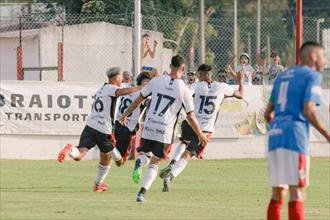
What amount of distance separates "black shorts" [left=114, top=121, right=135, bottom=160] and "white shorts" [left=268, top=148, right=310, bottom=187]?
11.7 meters

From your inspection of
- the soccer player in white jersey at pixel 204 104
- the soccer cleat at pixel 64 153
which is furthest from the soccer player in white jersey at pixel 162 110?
the soccer player in white jersey at pixel 204 104

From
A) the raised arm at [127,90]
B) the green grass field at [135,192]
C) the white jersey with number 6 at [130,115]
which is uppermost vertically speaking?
the raised arm at [127,90]

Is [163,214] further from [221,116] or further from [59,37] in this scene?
[59,37]

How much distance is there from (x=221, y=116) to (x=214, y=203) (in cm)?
1294

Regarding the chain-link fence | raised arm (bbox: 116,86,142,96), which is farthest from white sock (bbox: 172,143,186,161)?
the chain-link fence

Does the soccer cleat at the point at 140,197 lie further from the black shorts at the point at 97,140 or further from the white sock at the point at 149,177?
the black shorts at the point at 97,140

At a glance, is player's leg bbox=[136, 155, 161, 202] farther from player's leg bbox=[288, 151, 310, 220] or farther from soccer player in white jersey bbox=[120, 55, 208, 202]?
player's leg bbox=[288, 151, 310, 220]

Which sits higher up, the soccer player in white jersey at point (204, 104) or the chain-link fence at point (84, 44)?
the chain-link fence at point (84, 44)

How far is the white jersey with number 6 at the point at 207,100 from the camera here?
23156 millimetres

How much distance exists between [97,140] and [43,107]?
29.1 feet

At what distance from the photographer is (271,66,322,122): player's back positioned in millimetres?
12656

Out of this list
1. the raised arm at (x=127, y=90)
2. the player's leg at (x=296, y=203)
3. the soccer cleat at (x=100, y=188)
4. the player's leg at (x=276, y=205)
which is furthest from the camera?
the soccer cleat at (x=100, y=188)

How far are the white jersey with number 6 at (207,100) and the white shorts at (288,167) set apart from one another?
10.1m

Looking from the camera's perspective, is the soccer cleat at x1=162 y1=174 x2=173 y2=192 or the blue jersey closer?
the blue jersey
